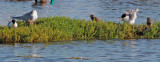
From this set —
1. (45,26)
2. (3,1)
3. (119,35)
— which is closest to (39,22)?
(45,26)

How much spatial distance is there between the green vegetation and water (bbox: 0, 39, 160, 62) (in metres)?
0.48

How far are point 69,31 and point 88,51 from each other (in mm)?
3141

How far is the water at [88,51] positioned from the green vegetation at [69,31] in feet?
1.57

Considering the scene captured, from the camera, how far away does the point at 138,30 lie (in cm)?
2322

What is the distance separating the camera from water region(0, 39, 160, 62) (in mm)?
17281

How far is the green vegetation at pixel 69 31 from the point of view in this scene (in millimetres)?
21000

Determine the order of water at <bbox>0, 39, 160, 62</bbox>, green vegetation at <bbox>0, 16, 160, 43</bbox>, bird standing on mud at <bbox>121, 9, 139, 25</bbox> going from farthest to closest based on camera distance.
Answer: bird standing on mud at <bbox>121, 9, 139, 25</bbox>
green vegetation at <bbox>0, 16, 160, 43</bbox>
water at <bbox>0, 39, 160, 62</bbox>

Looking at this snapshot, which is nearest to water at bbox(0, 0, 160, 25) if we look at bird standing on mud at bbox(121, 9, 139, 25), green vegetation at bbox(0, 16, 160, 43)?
bird standing on mud at bbox(121, 9, 139, 25)

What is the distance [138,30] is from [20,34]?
6230 millimetres

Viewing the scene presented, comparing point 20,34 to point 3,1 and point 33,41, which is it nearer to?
point 33,41

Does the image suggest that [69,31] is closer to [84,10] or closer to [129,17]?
[129,17]

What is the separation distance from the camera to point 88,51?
19.2 meters

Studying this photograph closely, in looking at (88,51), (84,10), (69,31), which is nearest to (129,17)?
(69,31)

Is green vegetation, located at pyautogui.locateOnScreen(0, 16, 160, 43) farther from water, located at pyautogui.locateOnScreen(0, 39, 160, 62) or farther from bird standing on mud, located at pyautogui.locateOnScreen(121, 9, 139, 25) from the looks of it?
bird standing on mud, located at pyautogui.locateOnScreen(121, 9, 139, 25)
